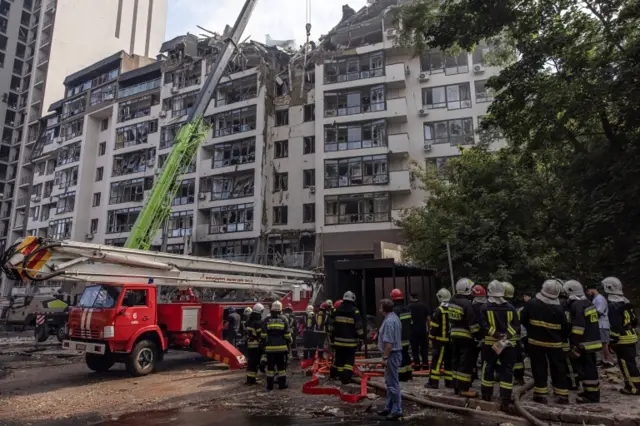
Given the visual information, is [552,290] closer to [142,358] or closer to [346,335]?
[346,335]

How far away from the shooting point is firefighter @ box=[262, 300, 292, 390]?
29.9ft

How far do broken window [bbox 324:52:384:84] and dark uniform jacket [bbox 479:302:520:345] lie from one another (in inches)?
1098

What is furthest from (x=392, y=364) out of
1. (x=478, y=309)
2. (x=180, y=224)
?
(x=180, y=224)

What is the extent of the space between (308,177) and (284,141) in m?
3.79

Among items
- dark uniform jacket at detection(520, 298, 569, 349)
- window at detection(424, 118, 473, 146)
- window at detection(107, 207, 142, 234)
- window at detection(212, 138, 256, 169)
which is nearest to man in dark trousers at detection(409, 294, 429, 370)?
dark uniform jacket at detection(520, 298, 569, 349)

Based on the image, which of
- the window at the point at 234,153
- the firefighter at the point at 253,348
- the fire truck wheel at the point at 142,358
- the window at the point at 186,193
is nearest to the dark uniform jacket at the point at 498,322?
the firefighter at the point at 253,348

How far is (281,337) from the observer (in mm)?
9195

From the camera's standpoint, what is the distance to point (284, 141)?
35.8 m

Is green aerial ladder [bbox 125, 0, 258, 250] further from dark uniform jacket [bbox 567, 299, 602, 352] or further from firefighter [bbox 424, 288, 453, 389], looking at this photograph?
dark uniform jacket [bbox 567, 299, 602, 352]

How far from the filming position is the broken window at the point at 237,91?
122 feet

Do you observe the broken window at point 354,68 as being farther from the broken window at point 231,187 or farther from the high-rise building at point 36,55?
the high-rise building at point 36,55

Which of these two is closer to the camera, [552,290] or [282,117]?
[552,290]

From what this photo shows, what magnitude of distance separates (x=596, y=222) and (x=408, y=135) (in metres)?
21.1

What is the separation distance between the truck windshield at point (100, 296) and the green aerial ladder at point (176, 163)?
726 centimetres
